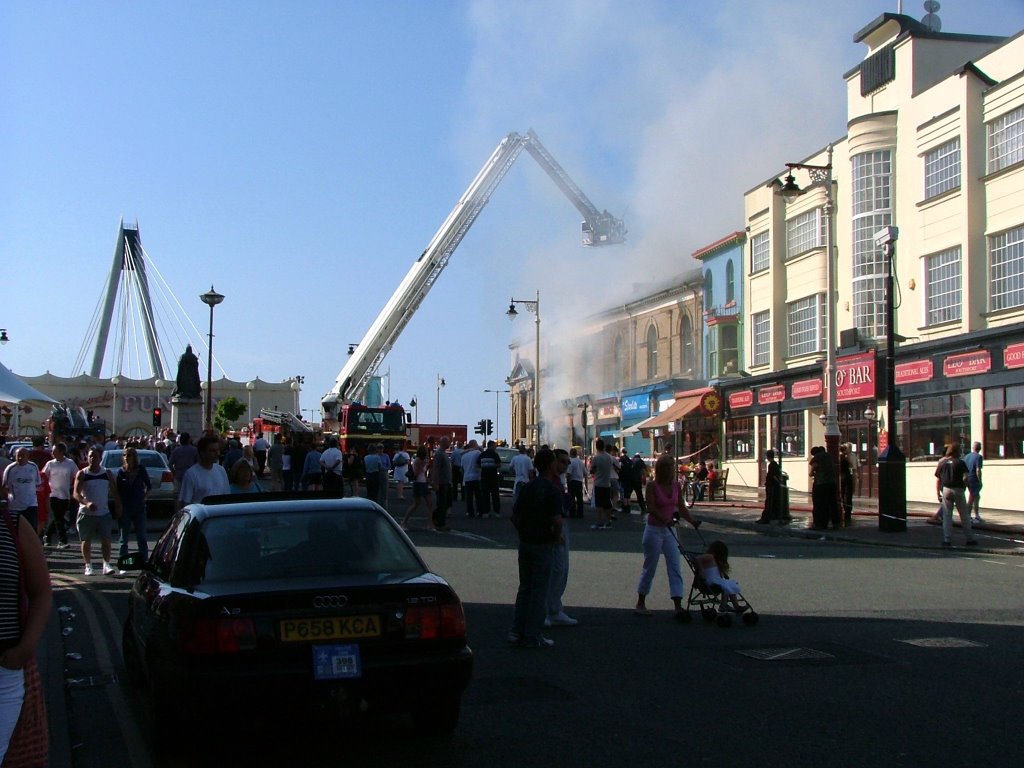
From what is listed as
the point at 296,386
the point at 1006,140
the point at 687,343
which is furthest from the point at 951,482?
the point at 296,386

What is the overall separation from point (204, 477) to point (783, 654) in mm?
6381

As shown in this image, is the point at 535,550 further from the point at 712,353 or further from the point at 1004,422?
the point at 712,353

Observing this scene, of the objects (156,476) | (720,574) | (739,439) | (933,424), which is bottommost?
(720,574)

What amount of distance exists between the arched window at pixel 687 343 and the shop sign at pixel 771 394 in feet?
28.3

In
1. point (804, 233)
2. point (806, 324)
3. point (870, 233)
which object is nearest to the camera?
point (870, 233)

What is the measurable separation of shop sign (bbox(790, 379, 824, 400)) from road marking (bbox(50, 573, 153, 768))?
2652 centimetres

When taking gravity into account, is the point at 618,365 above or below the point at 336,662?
above

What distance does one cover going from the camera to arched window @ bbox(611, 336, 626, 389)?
57250mm

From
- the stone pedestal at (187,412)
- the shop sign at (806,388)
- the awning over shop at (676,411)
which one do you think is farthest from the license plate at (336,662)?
the awning over shop at (676,411)

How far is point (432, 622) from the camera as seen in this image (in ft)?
19.8

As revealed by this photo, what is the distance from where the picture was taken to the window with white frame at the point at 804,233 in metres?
37.0

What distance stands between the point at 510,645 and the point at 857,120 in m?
27.6

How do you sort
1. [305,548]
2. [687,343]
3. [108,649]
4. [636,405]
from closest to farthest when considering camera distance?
[305,548] < [108,649] < [687,343] < [636,405]

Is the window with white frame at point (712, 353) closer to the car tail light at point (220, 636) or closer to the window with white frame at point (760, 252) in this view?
the window with white frame at point (760, 252)
